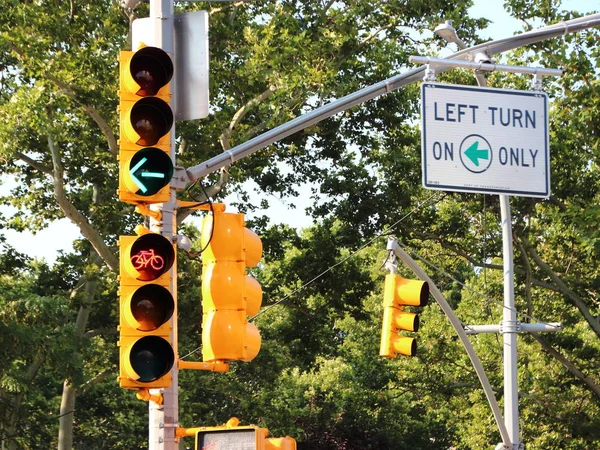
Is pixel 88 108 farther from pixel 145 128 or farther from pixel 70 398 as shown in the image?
pixel 145 128

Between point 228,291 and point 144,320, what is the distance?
80 centimetres

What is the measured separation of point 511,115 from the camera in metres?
8.98

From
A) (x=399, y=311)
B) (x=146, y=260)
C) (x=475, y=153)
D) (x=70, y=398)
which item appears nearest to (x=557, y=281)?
(x=70, y=398)

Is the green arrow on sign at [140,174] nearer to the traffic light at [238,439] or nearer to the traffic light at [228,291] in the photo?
the traffic light at [228,291]

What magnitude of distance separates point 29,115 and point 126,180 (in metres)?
18.5

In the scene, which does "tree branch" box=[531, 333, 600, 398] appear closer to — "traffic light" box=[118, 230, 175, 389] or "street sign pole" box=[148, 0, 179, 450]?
"street sign pole" box=[148, 0, 179, 450]

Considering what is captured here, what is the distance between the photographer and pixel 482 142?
8789mm

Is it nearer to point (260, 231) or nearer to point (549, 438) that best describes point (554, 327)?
point (260, 231)

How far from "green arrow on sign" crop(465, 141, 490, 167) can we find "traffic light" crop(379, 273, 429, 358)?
5.78 m

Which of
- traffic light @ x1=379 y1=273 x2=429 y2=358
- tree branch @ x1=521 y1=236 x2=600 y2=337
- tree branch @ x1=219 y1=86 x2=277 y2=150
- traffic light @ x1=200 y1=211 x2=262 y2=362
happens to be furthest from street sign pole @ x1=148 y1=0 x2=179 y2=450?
tree branch @ x1=521 y1=236 x2=600 y2=337

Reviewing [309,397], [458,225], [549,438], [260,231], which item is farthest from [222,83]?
[309,397]

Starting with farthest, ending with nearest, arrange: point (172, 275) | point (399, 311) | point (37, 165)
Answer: point (37, 165)
point (399, 311)
point (172, 275)

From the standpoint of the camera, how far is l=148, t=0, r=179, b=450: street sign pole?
7602 mm

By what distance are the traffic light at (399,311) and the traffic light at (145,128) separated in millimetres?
7713
